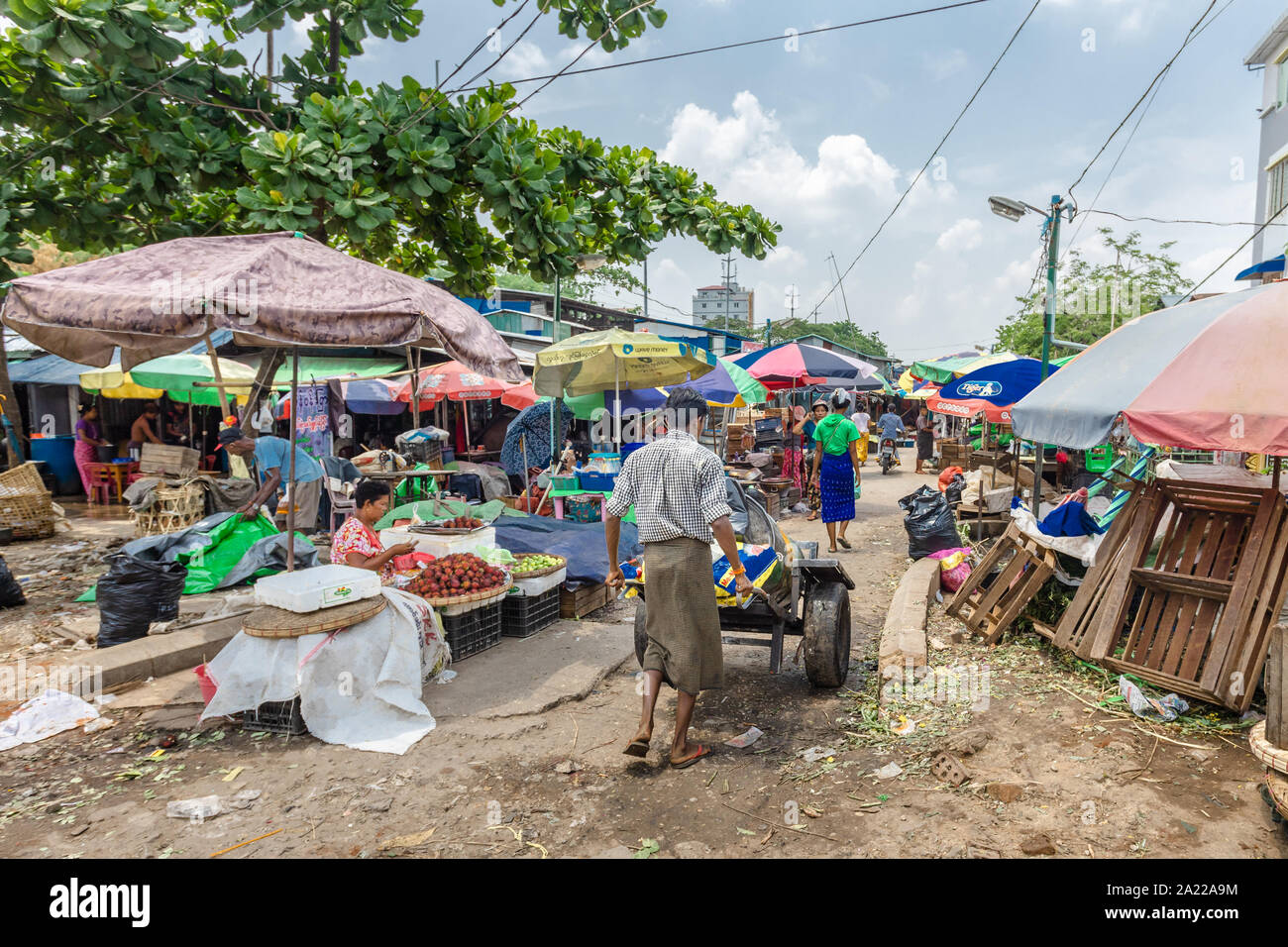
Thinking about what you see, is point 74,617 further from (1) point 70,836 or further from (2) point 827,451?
(2) point 827,451

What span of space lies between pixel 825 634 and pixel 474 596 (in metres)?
2.60

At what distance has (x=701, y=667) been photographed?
4.20 m

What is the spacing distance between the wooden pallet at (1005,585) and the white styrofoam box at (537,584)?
3.52 m

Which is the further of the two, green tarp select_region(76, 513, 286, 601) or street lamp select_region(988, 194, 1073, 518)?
street lamp select_region(988, 194, 1073, 518)

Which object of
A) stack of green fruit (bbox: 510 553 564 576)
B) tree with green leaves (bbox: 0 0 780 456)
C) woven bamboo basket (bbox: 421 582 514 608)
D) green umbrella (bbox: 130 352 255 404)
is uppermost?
tree with green leaves (bbox: 0 0 780 456)

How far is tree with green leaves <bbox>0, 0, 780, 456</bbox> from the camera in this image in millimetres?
5914

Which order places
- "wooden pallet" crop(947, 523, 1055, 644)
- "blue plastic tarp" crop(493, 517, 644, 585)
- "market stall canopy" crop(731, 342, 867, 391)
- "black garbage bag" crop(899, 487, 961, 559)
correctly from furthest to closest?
"market stall canopy" crop(731, 342, 867, 391) → "black garbage bag" crop(899, 487, 961, 559) → "blue plastic tarp" crop(493, 517, 644, 585) → "wooden pallet" crop(947, 523, 1055, 644)

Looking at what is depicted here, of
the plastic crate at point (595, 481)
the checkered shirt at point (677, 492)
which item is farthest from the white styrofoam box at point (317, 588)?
the plastic crate at point (595, 481)

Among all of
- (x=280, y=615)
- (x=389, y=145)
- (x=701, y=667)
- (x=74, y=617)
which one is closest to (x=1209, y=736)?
(x=701, y=667)

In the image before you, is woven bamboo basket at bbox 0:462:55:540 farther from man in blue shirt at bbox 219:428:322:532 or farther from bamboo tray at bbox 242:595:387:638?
bamboo tray at bbox 242:595:387:638

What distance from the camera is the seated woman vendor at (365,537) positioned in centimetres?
511

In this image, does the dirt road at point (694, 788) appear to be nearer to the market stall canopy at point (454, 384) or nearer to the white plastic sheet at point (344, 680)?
the white plastic sheet at point (344, 680)

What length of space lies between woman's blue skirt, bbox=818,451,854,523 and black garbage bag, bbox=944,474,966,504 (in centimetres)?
232

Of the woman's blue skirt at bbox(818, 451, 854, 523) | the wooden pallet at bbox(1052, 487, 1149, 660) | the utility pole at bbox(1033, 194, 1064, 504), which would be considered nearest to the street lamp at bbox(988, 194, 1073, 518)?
the utility pole at bbox(1033, 194, 1064, 504)
